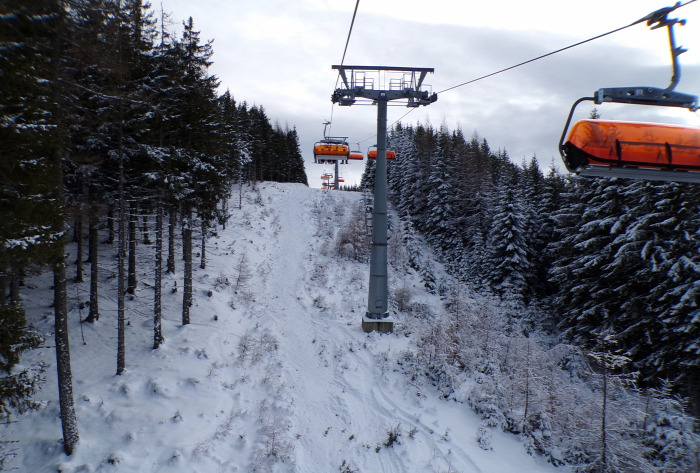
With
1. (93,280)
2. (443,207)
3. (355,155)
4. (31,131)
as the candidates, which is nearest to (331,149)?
(355,155)

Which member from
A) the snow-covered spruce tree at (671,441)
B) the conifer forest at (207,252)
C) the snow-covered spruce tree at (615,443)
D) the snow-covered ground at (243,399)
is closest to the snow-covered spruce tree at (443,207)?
the conifer forest at (207,252)

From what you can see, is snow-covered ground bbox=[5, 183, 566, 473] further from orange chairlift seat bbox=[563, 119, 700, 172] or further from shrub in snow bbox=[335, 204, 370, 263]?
shrub in snow bbox=[335, 204, 370, 263]

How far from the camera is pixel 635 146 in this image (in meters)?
6.16

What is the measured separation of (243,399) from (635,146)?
494 inches

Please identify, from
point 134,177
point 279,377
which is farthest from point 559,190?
point 134,177

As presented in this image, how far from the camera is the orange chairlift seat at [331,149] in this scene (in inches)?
Result: 1249

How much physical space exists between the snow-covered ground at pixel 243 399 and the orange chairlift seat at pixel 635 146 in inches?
296

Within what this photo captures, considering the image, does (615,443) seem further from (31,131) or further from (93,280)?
(93,280)

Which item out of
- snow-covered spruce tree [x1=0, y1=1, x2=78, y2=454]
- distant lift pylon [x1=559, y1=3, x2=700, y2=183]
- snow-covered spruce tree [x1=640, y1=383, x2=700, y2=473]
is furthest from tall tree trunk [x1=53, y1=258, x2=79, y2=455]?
snow-covered spruce tree [x1=640, y1=383, x2=700, y2=473]

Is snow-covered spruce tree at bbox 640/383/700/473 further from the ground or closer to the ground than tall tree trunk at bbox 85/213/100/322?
closer to the ground

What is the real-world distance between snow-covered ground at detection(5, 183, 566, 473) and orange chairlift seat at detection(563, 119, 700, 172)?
296 inches

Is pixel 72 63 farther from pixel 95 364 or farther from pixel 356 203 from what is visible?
pixel 356 203

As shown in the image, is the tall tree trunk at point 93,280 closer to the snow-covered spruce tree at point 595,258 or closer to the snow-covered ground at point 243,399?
the snow-covered ground at point 243,399

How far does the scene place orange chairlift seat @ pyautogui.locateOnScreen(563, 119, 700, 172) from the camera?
6051mm
